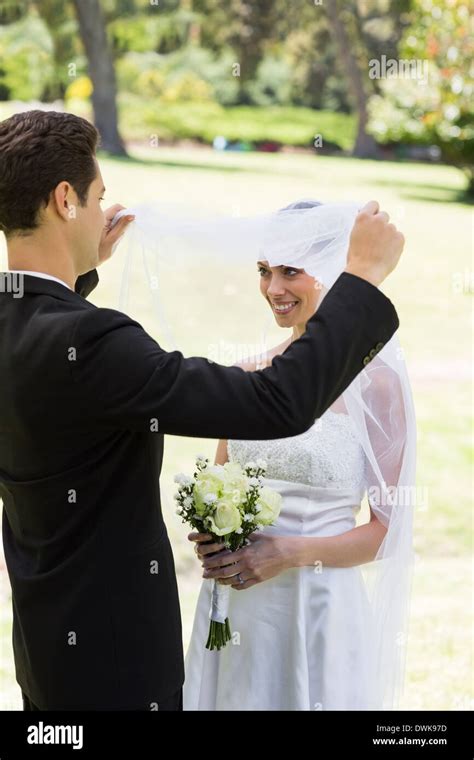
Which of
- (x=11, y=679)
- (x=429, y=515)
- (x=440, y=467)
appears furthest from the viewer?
(x=440, y=467)

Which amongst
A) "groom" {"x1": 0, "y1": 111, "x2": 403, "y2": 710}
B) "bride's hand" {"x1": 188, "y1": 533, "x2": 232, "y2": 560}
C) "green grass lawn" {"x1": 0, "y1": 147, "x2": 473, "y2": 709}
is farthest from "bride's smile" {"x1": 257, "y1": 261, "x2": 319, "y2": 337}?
"groom" {"x1": 0, "y1": 111, "x2": 403, "y2": 710}

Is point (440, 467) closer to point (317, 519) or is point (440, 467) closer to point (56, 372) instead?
point (317, 519)

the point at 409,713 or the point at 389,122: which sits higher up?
the point at 389,122

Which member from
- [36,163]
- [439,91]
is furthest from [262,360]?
[439,91]

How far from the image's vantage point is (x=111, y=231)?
3375 mm

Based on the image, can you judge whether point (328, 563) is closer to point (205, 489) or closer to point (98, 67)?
point (205, 489)

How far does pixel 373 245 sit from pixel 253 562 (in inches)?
52.7

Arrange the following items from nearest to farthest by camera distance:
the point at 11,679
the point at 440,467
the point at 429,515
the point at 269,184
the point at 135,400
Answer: the point at 135,400, the point at 11,679, the point at 429,515, the point at 440,467, the point at 269,184

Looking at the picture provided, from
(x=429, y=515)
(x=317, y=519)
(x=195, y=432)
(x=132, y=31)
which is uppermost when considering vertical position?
(x=132, y=31)

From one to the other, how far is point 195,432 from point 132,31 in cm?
3495

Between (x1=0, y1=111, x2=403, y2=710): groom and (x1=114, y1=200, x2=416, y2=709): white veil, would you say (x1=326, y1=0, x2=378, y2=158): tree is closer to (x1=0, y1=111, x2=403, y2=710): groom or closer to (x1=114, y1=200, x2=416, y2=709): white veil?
(x1=114, y1=200, x2=416, y2=709): white veil

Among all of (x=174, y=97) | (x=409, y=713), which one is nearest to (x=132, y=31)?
(x=174, y=97)

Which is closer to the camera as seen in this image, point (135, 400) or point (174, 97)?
point (135, 400)

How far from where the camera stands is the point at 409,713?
3.37 metres
